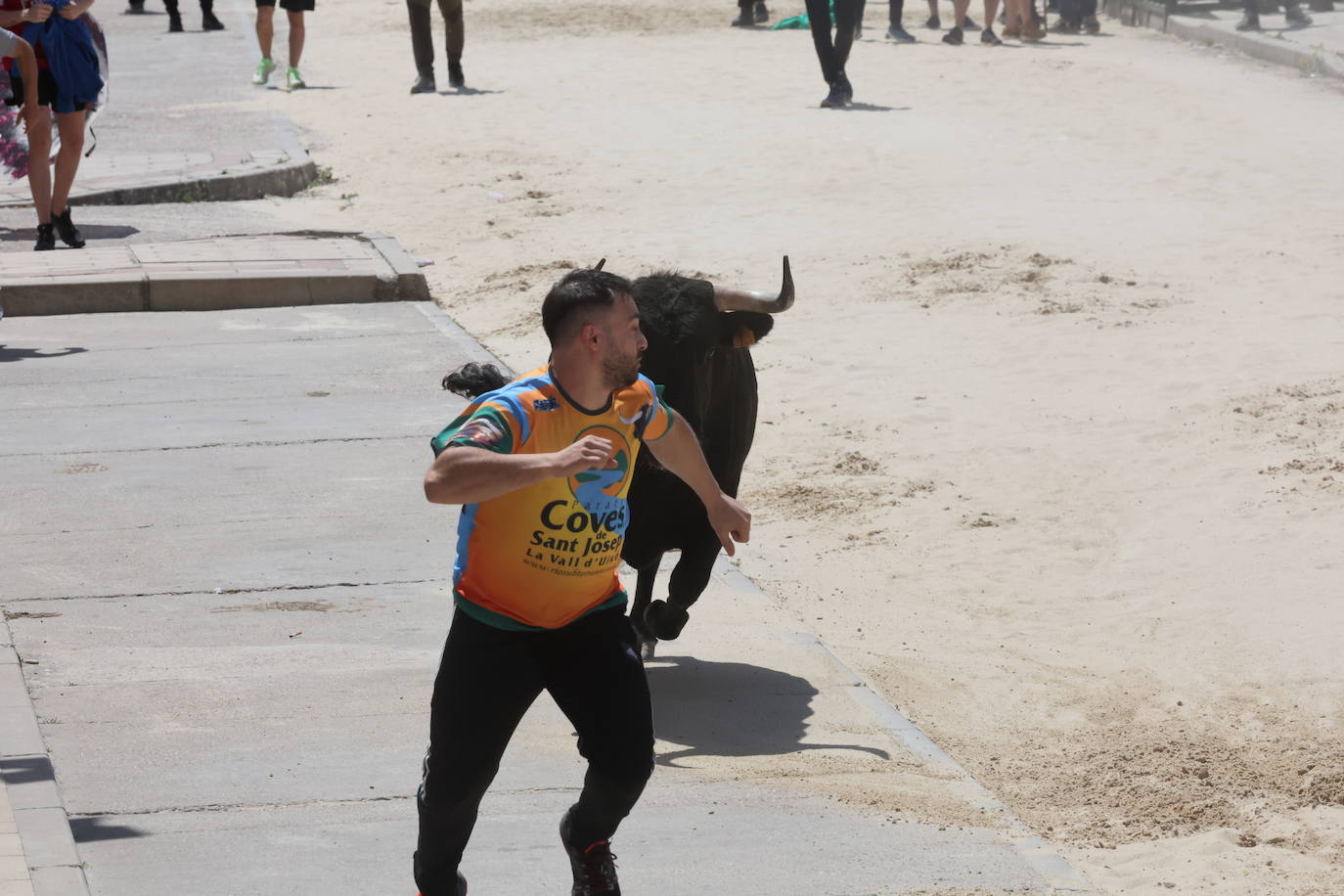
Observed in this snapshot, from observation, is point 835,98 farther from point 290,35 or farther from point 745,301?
point 745,301

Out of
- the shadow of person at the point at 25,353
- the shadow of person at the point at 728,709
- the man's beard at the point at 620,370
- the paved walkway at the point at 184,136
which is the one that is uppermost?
the man's beard at the point at 620,370

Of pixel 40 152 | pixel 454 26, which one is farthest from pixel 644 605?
pixel 454 26

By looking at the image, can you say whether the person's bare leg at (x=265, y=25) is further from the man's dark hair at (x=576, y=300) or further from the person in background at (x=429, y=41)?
the man's dark hair at (x=576, y=300)

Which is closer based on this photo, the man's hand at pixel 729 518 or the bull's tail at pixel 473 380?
the man's hand at pixel 729 518

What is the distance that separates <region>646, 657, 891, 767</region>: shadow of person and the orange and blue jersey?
164 centimetres

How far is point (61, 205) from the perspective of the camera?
1288 cm

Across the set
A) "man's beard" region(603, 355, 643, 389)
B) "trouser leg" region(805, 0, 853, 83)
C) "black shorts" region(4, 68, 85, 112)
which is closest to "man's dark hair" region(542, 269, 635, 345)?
"man's beard" region(603, 355, 643, 389)

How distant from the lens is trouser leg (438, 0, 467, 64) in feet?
67.8

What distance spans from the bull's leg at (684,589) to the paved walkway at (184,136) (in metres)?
10.4

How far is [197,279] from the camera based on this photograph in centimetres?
1200

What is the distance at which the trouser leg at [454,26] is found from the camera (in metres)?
20.7

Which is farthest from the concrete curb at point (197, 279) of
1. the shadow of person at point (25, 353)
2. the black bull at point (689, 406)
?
the black bull at point (689, 406)

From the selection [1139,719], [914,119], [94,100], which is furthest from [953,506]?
[914,119]

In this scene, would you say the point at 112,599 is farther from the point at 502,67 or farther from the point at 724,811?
the point at 502,67
